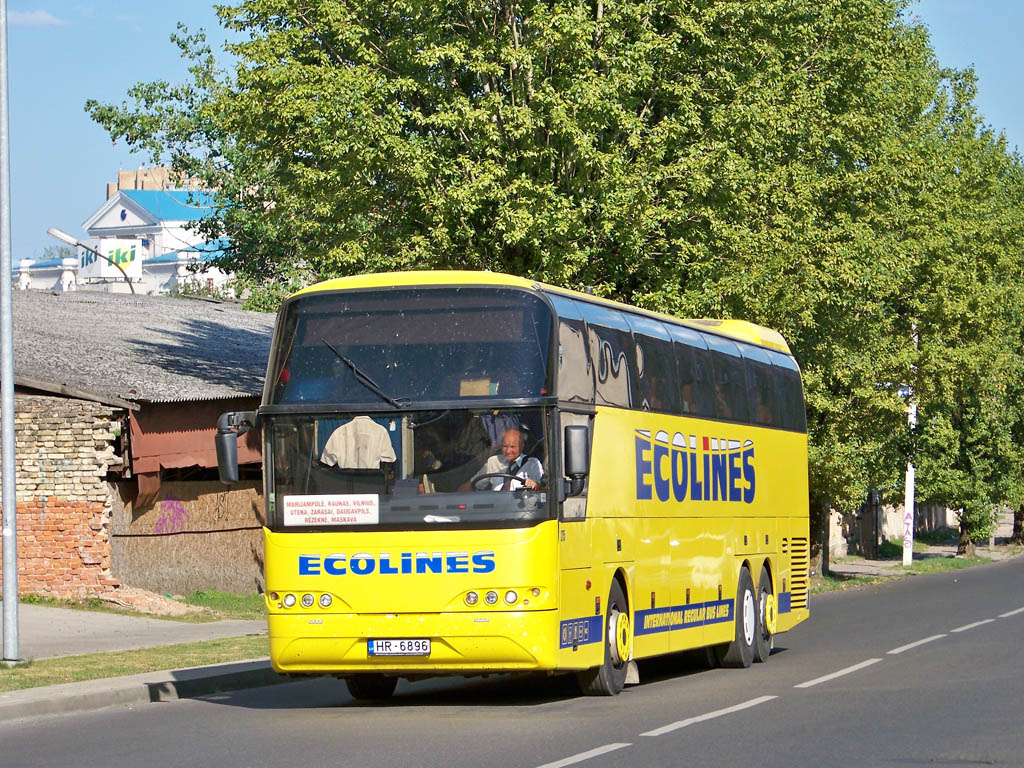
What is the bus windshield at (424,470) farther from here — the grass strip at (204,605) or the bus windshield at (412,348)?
the grass strip at (204,605)

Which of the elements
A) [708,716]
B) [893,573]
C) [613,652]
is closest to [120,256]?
[893,573]

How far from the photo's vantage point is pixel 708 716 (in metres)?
12.9

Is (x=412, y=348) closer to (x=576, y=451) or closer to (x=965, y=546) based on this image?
(x=576, y=451)

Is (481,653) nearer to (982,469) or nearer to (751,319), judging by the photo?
(751,319)

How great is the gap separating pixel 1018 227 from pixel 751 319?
23449mm

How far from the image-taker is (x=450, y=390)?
533 inches

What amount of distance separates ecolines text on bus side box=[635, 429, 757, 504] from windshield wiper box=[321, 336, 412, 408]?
3.06 metres

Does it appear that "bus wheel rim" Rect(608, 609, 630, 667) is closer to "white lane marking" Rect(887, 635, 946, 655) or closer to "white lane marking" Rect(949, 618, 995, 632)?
"white lane marking" Rect(887, 635, 946, 655)

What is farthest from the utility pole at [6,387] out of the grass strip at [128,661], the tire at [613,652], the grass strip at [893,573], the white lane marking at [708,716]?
the grass strip at [893,573]

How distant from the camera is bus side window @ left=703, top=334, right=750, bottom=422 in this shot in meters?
18.6

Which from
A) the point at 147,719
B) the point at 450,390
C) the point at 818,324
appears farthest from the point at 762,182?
the point at 147,719

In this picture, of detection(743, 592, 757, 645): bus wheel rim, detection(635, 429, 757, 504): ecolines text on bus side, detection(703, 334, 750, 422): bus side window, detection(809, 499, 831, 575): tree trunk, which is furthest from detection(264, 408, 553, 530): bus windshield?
detection(809, 499, 831, 575): tree trunk

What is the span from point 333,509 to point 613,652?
10.3 feet

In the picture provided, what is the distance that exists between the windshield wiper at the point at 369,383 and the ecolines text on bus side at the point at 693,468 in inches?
120
